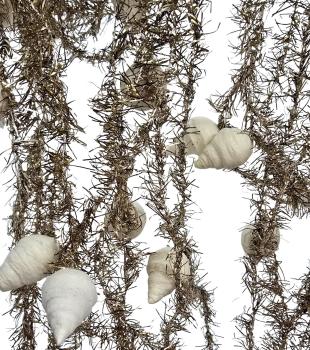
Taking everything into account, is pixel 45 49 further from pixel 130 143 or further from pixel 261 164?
pixel 261 164

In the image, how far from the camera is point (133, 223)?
0.50 metres

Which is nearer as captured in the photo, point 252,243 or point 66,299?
point 66,299

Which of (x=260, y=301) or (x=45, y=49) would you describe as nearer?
(x=45, y=49)

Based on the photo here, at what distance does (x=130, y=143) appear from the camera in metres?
0.47

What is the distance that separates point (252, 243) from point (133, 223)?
118 millimetres

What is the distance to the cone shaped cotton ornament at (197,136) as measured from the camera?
0.51 metres

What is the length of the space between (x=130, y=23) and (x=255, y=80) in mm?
130

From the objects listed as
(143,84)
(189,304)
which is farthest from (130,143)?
(189,304)

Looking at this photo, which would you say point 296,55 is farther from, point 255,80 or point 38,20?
point 38,20

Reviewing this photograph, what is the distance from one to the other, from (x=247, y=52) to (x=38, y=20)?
17 cm

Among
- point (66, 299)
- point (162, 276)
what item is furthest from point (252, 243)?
point (66, 299)

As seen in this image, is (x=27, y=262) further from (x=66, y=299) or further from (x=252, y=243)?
(x=252, y=243)

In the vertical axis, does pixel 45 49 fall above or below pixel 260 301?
above

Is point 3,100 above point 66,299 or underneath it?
above
